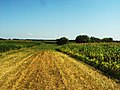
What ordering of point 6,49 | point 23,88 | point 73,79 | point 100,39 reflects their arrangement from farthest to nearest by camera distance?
point 100,39
point 6,49
point 73,79
point 23,88

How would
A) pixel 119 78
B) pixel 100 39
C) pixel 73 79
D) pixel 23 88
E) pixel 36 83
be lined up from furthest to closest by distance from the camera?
1. pixel 100 39
2. pixel 119 78
3. pixel 73 79
4. pixel 36 83
5. pixel 23 88

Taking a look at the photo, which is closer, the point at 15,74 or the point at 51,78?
the point at 51,78

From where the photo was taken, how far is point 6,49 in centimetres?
4766

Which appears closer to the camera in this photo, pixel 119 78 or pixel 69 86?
pixel 69 86

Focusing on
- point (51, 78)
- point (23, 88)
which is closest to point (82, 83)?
point (51, 78)

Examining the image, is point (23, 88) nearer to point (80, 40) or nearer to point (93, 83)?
point (93, 83)

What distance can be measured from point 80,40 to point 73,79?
266 feet

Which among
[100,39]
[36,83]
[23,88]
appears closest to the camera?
[23,88]

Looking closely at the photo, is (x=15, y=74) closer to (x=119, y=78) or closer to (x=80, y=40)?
(x=119, y=78)

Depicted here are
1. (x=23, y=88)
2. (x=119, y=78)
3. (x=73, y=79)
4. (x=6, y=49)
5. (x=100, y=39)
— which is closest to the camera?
(x=23, y=88)

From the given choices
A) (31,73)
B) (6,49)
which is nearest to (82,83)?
(31,73)

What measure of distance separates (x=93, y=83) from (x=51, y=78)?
2575mm

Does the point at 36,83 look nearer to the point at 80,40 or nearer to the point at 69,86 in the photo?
the point at 69,86

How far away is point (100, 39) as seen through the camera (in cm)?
9231
